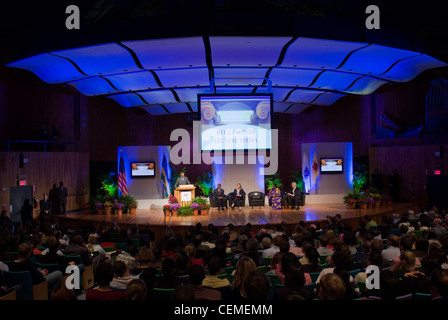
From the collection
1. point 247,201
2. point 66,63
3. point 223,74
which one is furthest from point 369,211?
→ point 66,63

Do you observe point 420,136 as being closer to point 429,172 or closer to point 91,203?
point 429,172

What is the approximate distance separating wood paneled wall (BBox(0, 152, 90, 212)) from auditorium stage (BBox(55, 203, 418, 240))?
4.46 feet

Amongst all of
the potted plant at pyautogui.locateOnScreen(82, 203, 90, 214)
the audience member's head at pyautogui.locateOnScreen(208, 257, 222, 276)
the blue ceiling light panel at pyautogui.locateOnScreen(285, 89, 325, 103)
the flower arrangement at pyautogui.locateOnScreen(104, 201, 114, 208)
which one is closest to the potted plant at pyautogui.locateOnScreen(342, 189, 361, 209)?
the blue ceiling light panel at pyautogui.locateOnScreen(285, 89, 325, 103)

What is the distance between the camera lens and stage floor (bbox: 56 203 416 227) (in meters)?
11.3

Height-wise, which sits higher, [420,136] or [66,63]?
[66,63]

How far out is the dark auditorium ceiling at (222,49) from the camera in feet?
31.7

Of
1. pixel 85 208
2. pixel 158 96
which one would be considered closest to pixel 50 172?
pixel 85 208

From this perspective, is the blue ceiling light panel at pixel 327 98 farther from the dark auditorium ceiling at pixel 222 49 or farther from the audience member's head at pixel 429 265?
the audience member's head at pixel 429 265

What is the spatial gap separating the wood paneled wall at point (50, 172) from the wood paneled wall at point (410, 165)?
11.3m

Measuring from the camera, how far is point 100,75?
13.0 meters

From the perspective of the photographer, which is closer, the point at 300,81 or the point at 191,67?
the point at 191,67

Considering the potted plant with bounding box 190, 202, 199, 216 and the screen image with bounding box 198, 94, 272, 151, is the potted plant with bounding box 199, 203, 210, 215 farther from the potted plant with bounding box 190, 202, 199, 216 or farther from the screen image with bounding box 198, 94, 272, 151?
the screen image with bounding box 198, 94, 272, 151

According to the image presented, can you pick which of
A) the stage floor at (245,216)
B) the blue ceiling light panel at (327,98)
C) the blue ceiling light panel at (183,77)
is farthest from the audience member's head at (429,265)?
the blue ceiling light panel at (327,98)

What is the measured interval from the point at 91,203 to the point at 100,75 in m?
4.41
